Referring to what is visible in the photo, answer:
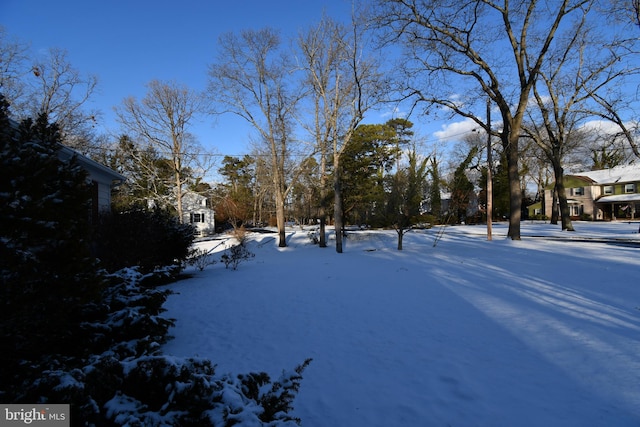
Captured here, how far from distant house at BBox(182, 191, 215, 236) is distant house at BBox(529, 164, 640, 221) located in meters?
41.0

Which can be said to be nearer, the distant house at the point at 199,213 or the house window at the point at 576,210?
the distant house at the point at 199,213

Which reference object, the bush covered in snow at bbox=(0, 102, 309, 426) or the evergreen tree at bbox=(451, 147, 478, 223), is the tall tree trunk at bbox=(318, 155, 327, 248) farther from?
the evergreen tree at bbox=(451, 147, 478, 223)

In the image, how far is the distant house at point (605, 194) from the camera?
3997 centimetres

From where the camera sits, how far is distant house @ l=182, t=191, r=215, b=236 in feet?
113

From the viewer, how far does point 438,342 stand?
14.0 feet

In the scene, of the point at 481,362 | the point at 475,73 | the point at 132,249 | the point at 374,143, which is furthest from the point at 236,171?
the point at 481,362

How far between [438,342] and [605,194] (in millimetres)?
50274

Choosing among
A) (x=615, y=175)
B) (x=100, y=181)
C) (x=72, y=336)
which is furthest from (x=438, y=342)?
(x=615, y=175)

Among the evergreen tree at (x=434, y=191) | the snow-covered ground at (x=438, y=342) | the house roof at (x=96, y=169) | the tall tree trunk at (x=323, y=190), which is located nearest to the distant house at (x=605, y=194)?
the evergreen tree at (x=434, y=191)

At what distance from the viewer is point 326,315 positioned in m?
5.67

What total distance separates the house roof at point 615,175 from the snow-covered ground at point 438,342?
138 feet

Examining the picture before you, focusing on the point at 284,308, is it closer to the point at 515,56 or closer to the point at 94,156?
the point at 515,56

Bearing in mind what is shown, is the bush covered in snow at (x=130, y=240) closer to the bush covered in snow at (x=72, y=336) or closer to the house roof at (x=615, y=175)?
the bush covered in snow at (x=72, y=336)

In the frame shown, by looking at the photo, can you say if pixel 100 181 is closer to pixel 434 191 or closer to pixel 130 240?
pixel 130 240
